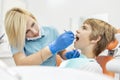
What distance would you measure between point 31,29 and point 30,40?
115 mm

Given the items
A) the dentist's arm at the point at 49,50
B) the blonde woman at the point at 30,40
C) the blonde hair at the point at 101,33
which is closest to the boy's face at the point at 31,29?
the blonde woman at the point at 30,40


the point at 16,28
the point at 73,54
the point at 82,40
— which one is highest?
the point at 16,28

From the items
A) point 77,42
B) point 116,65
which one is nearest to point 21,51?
point 77,42

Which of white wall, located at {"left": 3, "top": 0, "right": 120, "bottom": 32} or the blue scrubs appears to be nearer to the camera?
the blue scrubs

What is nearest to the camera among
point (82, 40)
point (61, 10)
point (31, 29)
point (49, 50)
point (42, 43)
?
point (49, 50)

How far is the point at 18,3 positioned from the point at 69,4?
0.61 metres

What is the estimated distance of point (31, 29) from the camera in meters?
1.69

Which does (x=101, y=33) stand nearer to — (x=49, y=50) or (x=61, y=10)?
(x=49, y=50)

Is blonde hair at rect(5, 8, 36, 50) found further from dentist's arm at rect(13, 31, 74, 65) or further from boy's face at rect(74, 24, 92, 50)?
boy's face at rect(74, 24, 92, 50)

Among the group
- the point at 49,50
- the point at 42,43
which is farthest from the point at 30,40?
the point at 49,50

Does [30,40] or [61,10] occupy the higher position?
[61,10]

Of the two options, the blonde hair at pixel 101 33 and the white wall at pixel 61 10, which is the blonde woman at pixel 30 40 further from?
the white wall at pixel 61 10

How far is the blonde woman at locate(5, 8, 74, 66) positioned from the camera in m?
1.49

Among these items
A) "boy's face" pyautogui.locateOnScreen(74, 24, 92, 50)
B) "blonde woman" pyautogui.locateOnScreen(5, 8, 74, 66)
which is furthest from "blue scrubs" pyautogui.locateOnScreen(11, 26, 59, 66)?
"boy's face" pyautogui.locateOnScreen(74, 24, 92, 50)
